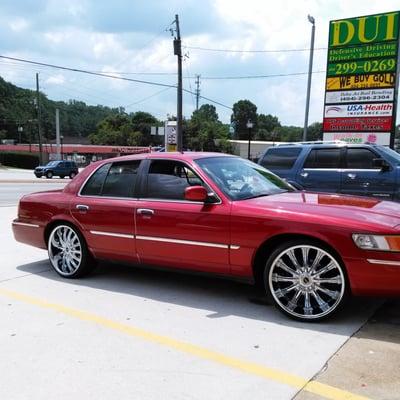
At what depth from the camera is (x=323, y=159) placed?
10125mm

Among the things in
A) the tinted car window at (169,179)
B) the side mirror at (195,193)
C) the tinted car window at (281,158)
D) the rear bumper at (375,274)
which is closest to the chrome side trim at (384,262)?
the rear bumper at (375,274)

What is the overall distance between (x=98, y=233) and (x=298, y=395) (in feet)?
10.6

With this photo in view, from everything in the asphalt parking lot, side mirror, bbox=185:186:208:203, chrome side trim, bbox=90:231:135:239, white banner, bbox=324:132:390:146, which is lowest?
the asphalt parking lot

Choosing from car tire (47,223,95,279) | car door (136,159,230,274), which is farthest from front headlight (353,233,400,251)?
car tire (47,223,95,279)

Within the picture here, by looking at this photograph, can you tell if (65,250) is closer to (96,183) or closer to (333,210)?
(96,183)

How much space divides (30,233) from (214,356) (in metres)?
3.59

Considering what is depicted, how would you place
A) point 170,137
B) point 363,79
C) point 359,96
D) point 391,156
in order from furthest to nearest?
point 170,137, point 359,96, point 363,79, point 391,156

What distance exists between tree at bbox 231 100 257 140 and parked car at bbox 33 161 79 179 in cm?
9165

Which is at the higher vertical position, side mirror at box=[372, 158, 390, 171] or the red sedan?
side mirror at box=[372, 158, 390, 171]

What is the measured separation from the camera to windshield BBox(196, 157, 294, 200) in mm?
5125

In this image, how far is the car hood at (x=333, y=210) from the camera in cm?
424

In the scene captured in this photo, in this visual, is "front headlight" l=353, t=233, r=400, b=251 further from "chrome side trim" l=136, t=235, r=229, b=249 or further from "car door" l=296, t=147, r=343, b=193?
"car door" l=296, t=147, r=343, b=193

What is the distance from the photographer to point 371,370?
11.5 ft

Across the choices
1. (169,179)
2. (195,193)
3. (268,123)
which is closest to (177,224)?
(195,193)
